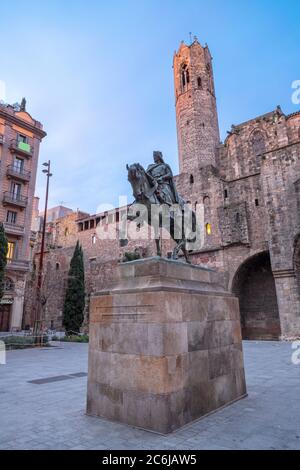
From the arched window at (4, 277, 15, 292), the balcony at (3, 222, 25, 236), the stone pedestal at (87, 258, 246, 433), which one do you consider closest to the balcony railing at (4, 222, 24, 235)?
the balcony at (3, 222, 25, 236)

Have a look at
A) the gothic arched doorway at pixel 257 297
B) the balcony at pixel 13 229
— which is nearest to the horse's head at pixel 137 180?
the gothic arched doorway at pixel 257 297

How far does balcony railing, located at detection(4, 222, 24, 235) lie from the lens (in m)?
25.1

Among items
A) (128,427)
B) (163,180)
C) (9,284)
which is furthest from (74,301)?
(128,427)

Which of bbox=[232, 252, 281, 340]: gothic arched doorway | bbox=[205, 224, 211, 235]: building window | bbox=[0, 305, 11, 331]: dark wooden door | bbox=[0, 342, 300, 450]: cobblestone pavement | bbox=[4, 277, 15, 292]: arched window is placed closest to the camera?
bbox=[0, 342, 300, 450]: cobblestone pavement

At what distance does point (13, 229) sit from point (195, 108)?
19.3 m

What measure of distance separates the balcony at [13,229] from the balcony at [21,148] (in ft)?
22.4

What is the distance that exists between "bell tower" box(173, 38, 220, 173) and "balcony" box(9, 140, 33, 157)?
1401 cm

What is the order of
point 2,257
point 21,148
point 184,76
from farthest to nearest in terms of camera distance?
point 184,76
point 21,148
point 2,257

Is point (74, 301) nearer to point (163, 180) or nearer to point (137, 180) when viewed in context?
point (163, 180)

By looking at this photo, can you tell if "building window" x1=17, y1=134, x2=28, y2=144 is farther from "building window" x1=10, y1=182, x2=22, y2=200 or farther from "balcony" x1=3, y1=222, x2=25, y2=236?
"balcony" x1=3, y1=222, x2=25, y2=236

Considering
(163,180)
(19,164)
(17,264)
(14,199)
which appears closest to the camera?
(163,180)

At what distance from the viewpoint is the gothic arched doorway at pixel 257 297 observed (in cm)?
2028

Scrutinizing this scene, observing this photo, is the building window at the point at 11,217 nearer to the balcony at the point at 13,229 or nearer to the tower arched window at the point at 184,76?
the balcony at the point at 13,229

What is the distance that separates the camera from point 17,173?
26.6 m
